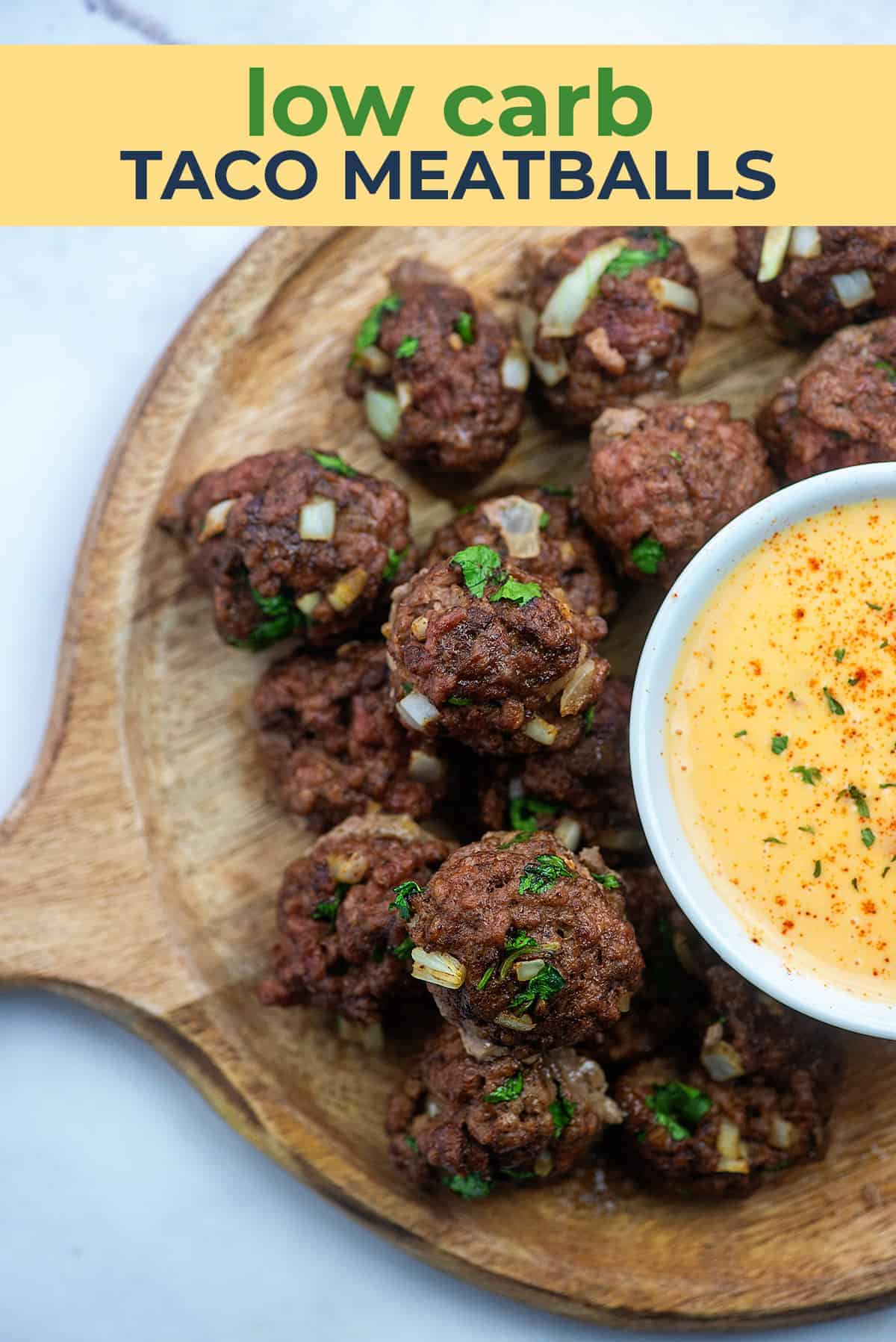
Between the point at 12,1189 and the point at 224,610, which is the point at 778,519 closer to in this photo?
the point at 224,610

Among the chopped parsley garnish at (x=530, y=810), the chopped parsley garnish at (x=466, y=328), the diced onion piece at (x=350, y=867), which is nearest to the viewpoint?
the diced onion piece at (x=350, y=867)

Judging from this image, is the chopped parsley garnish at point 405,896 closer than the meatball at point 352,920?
Yes

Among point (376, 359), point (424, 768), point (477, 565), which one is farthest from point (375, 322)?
point (424, 768)

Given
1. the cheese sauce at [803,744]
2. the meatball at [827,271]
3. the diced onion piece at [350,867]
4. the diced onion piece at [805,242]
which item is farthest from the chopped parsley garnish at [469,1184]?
the diced onion piece at [805,242]

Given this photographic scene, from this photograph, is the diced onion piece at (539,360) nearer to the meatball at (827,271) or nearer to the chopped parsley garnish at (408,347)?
the chopped parsley garnish at (408,347)

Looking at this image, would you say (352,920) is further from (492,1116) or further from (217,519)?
(217,519)
